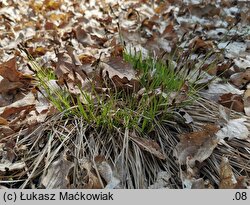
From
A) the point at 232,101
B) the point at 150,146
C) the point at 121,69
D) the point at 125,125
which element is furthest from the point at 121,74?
the point at 232,101

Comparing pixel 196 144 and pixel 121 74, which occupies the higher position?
pixel 121 74

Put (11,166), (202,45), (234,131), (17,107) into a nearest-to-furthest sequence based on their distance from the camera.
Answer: (11,166)
(234,131)
(17,107)
(202,45)

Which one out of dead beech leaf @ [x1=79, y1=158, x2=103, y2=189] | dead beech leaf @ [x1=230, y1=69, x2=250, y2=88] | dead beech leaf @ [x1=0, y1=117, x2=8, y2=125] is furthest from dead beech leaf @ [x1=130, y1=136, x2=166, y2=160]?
dead beech leaf @ [x1=230, y1=69, x2=250, y2=88]

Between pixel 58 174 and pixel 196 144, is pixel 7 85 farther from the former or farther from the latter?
pixel 196 144

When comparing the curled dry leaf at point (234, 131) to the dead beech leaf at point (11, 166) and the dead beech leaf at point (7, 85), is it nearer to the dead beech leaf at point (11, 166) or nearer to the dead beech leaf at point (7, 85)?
the dead beech leaf at point (11, 166)

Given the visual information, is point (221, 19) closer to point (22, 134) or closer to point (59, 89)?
point (59, 89)

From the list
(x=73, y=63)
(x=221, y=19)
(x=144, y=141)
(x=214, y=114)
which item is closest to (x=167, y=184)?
(x=144, y=141)

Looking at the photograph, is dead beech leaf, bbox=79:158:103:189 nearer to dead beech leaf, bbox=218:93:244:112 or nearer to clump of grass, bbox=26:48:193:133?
clump of grass, bbox=26:48:193:133
